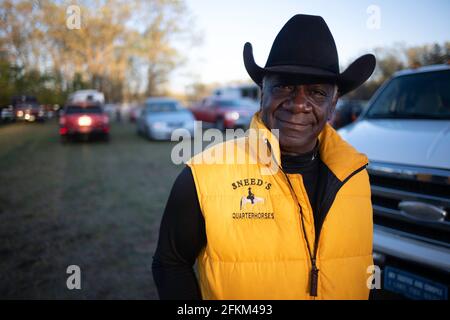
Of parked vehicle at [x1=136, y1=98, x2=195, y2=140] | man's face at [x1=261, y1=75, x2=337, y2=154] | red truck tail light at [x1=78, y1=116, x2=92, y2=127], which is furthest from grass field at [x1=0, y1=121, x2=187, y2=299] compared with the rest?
parked vehicle at [x1=136, y1=98, x2=195, y2=140]

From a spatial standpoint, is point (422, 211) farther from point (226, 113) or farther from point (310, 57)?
point (226, 113)

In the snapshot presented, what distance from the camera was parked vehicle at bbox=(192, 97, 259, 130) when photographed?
1535 cm


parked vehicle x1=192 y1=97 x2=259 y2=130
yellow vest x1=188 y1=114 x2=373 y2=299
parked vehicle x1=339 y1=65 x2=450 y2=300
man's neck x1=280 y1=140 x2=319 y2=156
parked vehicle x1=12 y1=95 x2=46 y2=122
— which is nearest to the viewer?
yellow vest x1=188 y1=114 x2=373 y2=299

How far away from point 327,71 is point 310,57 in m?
0.11

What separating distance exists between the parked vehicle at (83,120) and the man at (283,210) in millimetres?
12645

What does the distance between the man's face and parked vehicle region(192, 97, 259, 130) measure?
13545 mm

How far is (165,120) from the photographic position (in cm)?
1316

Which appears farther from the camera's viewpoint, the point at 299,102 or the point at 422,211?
the point at 422,211

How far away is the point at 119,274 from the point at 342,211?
8.75 ft

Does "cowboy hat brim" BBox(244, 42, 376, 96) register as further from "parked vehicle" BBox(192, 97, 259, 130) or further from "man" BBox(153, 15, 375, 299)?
"parked vehicle" BBox(192, 97, 259, 130)

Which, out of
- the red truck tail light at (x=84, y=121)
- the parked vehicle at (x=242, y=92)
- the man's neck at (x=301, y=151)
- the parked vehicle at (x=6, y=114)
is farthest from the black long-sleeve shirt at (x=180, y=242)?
the parked vehicle at (x=242, y=92)

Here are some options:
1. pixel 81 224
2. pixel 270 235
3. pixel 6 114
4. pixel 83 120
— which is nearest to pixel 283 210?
pixel 270 235

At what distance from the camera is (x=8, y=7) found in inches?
176

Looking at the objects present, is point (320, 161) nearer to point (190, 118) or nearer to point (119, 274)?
point (119, 274)
